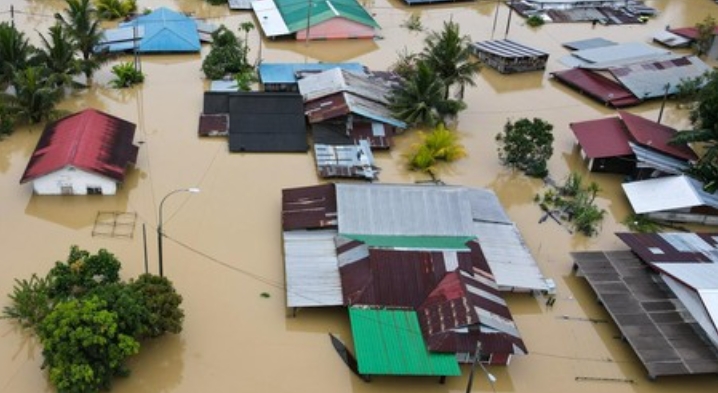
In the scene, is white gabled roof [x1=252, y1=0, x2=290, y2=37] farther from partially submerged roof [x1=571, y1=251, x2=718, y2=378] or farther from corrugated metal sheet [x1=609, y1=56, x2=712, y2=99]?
partially submerged roof [x1=571, y1=251, x2=718, y2=378]

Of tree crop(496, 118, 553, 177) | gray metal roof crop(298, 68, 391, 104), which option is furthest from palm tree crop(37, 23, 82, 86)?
tree crop(496, 118, 553, 177)

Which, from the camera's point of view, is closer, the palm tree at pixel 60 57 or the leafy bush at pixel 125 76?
the palm tree at pixel 60 57

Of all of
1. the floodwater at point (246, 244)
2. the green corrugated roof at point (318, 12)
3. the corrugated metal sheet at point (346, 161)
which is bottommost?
the floodwater at point (246, 244)

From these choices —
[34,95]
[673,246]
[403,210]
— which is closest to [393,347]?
[403,210]

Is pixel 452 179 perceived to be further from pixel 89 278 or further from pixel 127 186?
pixel 89 278

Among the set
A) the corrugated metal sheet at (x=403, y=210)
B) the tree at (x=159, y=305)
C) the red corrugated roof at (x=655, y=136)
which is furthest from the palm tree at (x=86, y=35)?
the red corrugated roof at (x=655, y=136)

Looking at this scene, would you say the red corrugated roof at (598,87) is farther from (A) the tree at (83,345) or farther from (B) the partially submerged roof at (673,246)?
(A) the tree at (83,345)

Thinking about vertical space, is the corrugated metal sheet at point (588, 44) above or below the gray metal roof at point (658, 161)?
above
